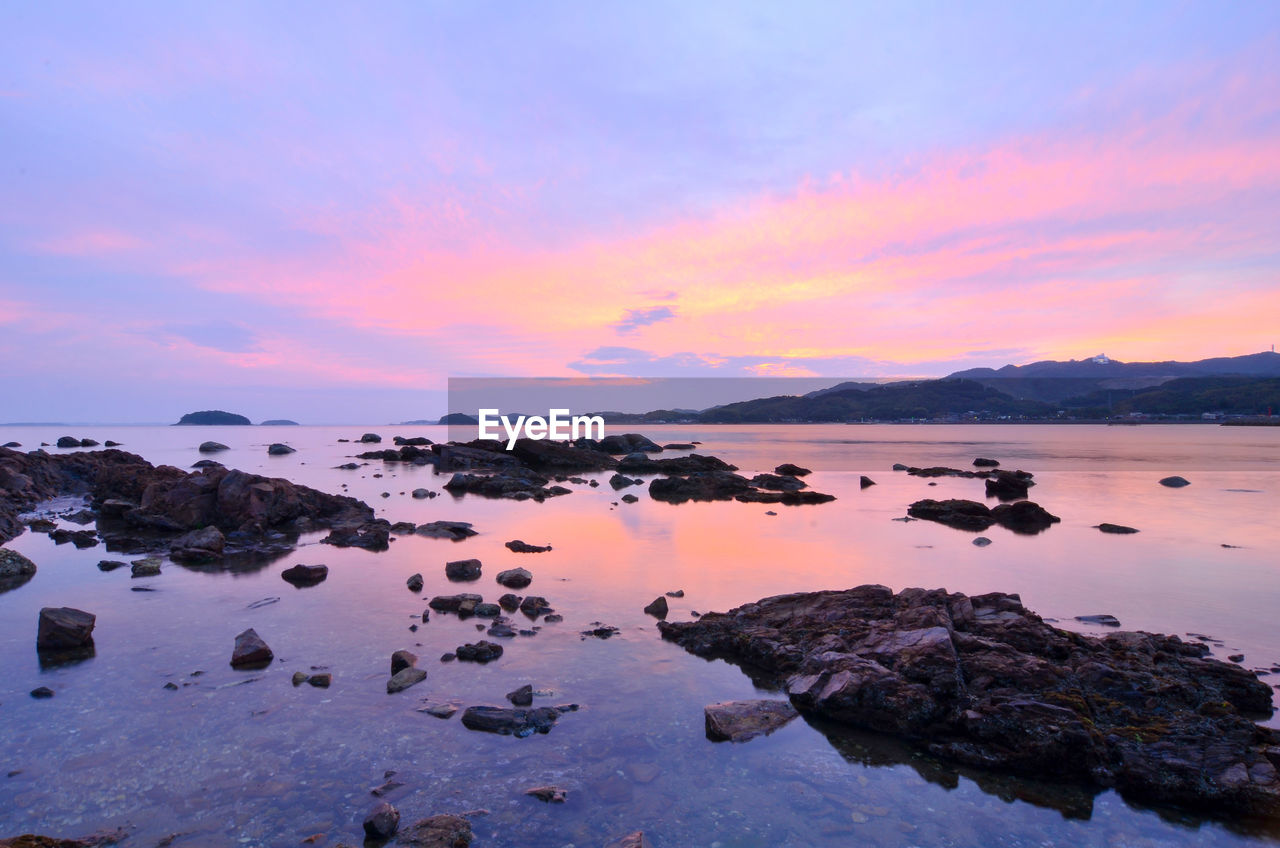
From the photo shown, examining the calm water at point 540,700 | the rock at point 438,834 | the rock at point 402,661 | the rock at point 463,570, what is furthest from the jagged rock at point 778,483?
the rock at point 438,834

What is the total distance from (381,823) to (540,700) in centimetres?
399

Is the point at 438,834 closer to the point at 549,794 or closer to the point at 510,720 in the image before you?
the point at 549,794

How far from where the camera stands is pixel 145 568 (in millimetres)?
20094

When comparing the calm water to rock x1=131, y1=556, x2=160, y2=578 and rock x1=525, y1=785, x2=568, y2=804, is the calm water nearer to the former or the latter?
rock x1=525, y1=785, x2=568, y2=804

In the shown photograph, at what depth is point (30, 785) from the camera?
8.19m

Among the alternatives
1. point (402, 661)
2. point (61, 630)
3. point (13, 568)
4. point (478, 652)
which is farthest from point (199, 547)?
point (478, 652)

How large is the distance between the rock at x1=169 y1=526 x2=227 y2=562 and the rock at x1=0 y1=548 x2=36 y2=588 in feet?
11.9

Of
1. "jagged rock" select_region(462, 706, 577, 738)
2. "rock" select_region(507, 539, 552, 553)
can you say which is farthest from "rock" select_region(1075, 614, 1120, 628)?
"rock" select_region(507, 539, 552, 553)

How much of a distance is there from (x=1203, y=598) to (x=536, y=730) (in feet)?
62.6

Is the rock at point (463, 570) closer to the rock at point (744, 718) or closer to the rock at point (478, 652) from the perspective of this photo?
the rock at point (478, 652)

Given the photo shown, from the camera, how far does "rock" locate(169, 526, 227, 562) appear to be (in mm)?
22125

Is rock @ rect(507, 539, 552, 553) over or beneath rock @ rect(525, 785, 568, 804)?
beneath

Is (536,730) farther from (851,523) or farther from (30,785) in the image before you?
(851,523)

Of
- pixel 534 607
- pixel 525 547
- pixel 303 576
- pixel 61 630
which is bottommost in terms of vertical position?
pixel 525 547
